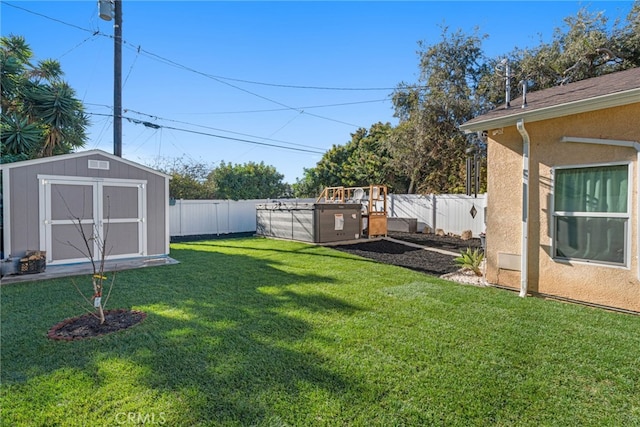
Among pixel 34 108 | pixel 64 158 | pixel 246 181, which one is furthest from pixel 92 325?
pixel 246 181

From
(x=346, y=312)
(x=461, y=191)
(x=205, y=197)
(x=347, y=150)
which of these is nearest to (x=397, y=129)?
(x=461, y=191)

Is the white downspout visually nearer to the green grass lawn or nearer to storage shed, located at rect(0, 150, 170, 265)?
the green grass lawn

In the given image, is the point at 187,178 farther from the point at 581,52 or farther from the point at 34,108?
the point at 581,52

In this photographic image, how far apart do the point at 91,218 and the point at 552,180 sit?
919 cm

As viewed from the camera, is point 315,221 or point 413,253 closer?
point 413,253

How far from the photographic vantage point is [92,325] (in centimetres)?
380

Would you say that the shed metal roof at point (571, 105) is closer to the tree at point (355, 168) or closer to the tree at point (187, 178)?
the tree at point (187, 178)

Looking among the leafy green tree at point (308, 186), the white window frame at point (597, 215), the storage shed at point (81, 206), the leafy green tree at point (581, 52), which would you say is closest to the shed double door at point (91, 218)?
the storage shed at point (81, 206)

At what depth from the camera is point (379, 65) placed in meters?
14.0

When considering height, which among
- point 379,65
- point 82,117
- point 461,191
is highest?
point 379,65

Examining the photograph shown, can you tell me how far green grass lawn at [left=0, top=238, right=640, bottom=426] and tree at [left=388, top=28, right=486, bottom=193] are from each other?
12.5 metres

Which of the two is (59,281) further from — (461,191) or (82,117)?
(461,191)

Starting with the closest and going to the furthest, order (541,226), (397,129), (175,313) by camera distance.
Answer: (175,313) < (541,226) < (397,129)

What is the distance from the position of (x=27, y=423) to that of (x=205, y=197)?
17.6 metres
